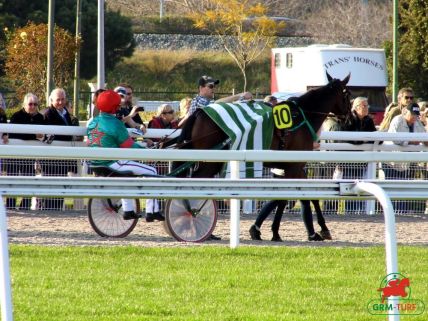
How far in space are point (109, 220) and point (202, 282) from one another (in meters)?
3.89

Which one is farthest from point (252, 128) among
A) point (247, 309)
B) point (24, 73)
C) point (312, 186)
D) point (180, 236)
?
point (24, 73)

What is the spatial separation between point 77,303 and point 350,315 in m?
1.80

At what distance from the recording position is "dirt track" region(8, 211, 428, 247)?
39.5 ft

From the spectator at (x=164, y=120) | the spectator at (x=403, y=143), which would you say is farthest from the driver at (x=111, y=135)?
the spectator at (x=403, y=143)

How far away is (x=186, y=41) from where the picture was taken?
62.5 meters

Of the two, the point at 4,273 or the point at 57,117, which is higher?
the point at 57,117

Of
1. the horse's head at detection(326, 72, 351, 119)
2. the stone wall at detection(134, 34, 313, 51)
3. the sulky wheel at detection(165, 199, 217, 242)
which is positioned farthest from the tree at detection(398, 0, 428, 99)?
the sulky wheel at detection(165, 199, 217, 242)

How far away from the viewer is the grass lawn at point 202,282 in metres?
7.67

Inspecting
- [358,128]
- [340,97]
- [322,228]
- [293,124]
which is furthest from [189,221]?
[358,128]

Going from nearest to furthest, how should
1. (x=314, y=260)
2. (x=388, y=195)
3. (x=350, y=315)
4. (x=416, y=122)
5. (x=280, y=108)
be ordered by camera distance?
1. (x=388, y=195)
2. (x=350, y=315)
3. (x=314, y=260)
4. (x=280, y=108)
5. (x=416, y=122)

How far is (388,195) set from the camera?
6406 mm

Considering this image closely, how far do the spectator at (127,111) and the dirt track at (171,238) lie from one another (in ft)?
4.05

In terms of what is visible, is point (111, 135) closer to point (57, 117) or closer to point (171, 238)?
point (171, 238)

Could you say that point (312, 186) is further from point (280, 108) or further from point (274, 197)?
point (280, 108)
